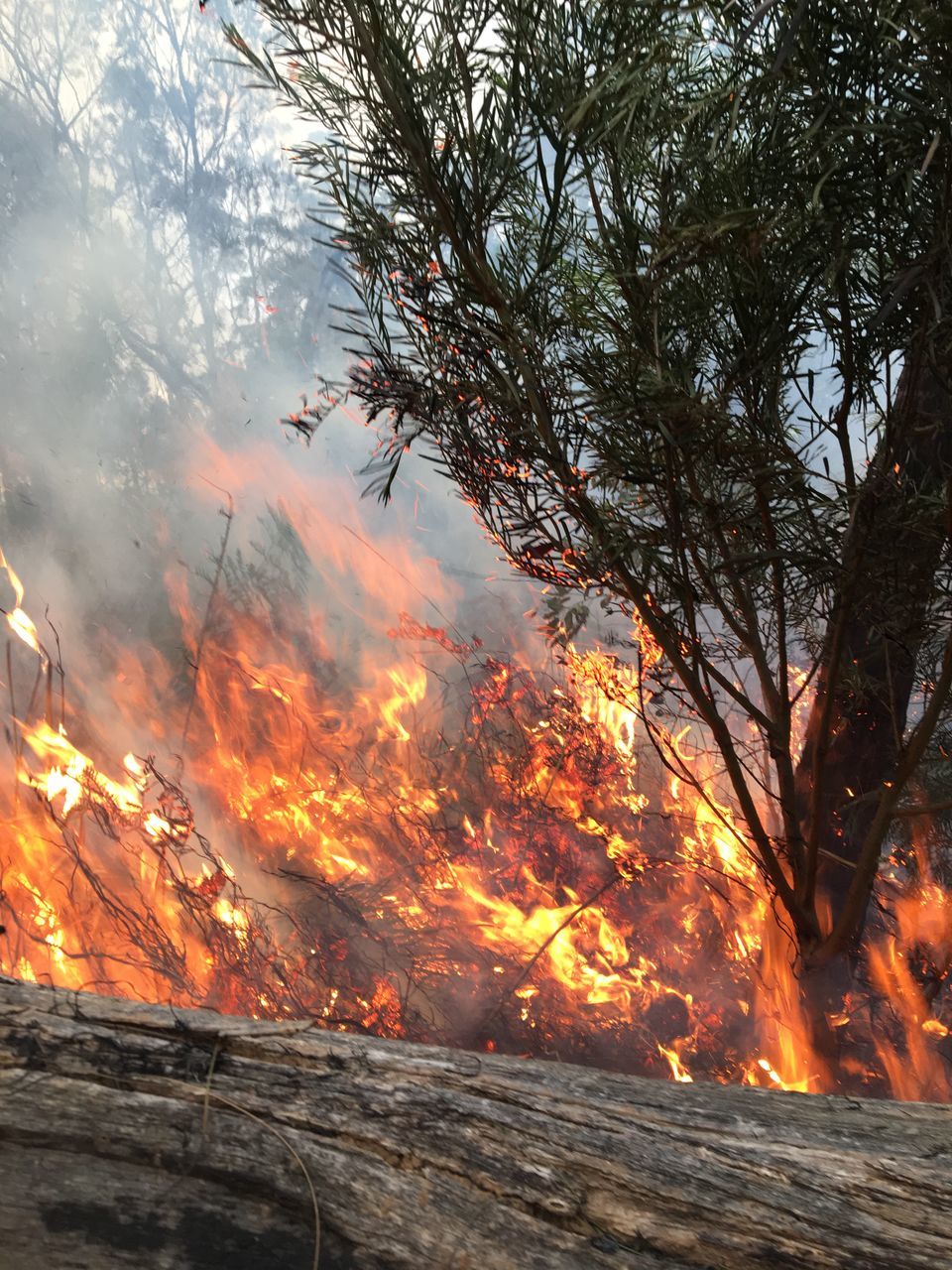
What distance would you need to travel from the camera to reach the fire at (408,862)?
4035mm

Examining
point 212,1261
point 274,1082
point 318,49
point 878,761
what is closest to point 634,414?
point 318,49

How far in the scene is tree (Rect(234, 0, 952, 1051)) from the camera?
154 centimetres

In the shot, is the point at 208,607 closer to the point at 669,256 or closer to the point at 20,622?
the point at 20,622

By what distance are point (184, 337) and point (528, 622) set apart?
290cm

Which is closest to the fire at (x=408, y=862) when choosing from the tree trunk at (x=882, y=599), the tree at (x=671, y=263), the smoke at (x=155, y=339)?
the smoke at (x=155, y=339)

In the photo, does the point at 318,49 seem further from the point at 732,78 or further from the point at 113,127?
the point at 113,127

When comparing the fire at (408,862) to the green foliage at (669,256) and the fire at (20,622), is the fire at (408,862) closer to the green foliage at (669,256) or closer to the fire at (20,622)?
the fire at (20,622)

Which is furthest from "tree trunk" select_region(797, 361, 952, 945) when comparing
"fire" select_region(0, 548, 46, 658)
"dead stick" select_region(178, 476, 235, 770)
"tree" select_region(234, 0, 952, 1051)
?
"fire" select_region(0, 548, 46, 658)

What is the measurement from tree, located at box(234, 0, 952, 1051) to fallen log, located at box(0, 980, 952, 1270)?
35.2 inches

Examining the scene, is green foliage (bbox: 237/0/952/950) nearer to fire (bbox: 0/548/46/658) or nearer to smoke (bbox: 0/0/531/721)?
fire (bbox: 0/548/46/658)

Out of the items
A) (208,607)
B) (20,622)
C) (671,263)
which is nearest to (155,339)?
(208,607)

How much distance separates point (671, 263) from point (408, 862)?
3630 mm

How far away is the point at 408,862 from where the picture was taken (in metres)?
4.78

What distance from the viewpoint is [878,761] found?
3244mm
